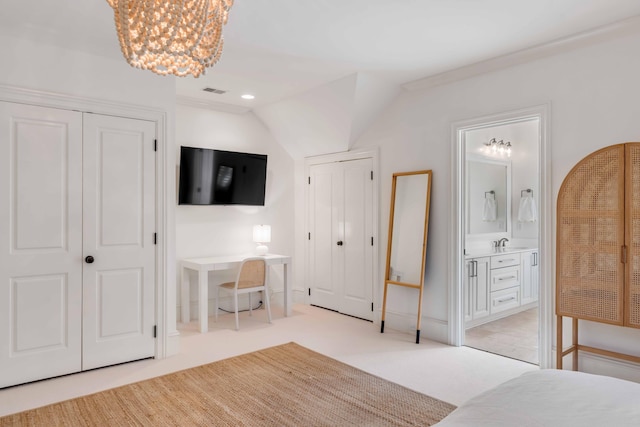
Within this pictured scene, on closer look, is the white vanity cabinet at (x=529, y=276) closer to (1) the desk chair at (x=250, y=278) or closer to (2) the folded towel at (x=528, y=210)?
(2) the folded towel at (x=528, y=210)

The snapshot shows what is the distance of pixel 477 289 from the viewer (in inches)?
186

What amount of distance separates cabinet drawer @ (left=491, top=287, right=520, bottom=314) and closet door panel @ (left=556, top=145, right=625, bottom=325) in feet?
6.43

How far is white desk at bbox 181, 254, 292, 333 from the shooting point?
4.51 metres

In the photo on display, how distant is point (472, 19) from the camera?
288 cm

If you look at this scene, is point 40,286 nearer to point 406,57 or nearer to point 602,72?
point 406,57

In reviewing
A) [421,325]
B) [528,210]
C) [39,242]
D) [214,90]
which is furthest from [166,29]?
[528,210]

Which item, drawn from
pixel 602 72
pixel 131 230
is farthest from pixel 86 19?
Answer: pixel 602 72

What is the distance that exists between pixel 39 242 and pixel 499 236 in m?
5.32

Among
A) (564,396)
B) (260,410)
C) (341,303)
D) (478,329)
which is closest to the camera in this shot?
(564,396)

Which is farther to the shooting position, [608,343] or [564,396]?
[608,343]

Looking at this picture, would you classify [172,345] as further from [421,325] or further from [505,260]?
[505,260]

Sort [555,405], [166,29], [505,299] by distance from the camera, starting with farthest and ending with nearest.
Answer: [505,299] → [166,29] → [555,405]

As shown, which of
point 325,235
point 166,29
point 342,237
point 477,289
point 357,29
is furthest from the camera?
point 325,235

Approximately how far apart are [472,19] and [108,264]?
3351mm
